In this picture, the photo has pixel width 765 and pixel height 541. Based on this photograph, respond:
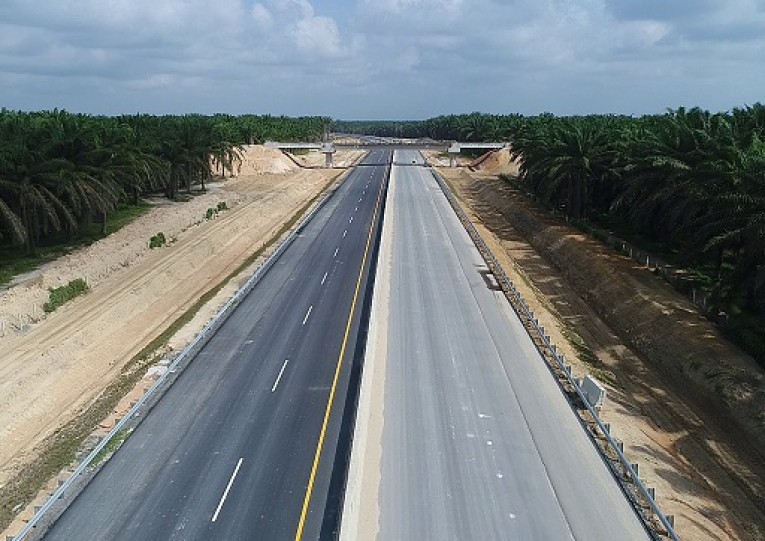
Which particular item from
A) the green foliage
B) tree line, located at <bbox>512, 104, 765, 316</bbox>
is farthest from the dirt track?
tree line, located at <bbox>512, 104, 765, 316</bbox>

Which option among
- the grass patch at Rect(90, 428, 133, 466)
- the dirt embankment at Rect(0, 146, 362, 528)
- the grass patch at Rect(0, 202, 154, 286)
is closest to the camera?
the grass patch at Rect(90, 428, 133, 466)

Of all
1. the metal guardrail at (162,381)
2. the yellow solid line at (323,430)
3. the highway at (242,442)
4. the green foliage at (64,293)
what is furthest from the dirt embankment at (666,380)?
the green foliage at (64,293)

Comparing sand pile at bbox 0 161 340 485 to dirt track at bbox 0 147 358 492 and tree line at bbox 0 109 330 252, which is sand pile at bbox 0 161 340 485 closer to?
dirt track at bbox 0 147 358 492

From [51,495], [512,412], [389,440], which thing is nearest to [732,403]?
[512,412]

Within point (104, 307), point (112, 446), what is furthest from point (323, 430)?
point (104, 307)

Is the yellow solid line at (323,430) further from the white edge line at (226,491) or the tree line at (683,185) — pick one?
the tree line at (683,185)

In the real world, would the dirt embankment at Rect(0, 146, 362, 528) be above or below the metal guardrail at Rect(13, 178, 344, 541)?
below
